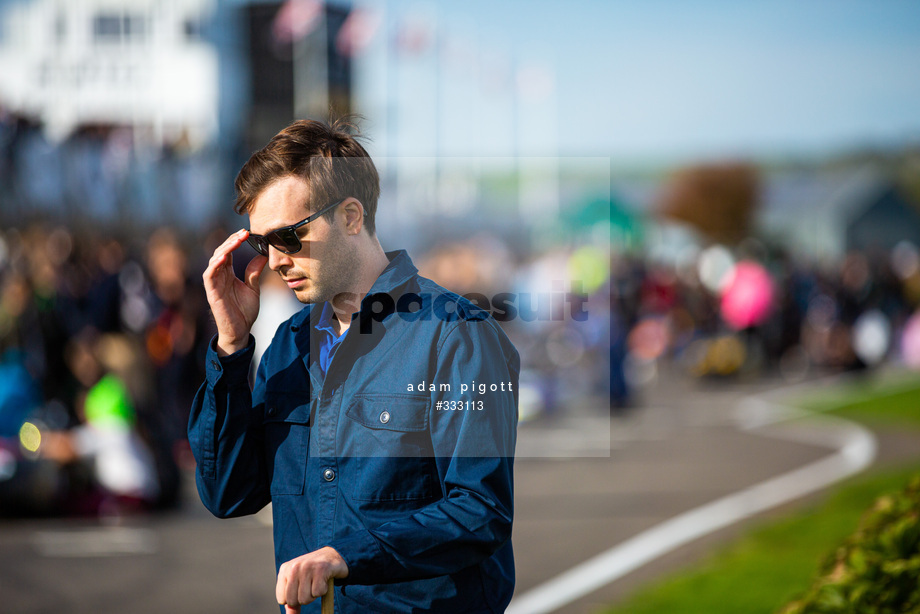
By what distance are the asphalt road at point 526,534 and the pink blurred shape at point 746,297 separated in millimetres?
6133

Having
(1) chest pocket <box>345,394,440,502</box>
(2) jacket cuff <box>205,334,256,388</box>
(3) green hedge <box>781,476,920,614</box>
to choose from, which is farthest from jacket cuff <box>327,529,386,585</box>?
(3) green hedge <box>781,476,920,614</box>

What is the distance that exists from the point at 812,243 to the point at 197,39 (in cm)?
4133

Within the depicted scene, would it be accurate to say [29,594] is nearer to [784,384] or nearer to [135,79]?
[784,384]

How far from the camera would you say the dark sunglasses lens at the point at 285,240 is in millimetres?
2016

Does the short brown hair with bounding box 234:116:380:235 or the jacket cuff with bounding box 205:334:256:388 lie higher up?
the short brown hair with bounding box 234:116:380:235

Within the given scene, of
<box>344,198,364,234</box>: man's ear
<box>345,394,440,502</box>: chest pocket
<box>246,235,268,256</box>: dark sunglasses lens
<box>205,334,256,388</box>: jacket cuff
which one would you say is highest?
<box>344,198,364,234</box>: man's ear

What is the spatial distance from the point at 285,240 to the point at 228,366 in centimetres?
31

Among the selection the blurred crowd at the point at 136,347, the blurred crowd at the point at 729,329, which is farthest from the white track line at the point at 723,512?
the blurred crowd at the point at 729,329

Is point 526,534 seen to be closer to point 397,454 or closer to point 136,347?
point 136,347

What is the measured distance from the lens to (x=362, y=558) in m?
1.86

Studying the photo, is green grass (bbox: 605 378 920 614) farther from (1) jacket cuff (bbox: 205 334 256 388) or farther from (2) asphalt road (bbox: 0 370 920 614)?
(1) jacket cuff (bbox: 205 334 256 388)

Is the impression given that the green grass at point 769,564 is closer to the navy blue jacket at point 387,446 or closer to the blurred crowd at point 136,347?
the blurred crowd at point 136,347

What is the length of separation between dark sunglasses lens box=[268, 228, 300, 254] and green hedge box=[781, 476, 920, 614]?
1751mm

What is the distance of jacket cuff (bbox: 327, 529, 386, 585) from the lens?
1.85 m
